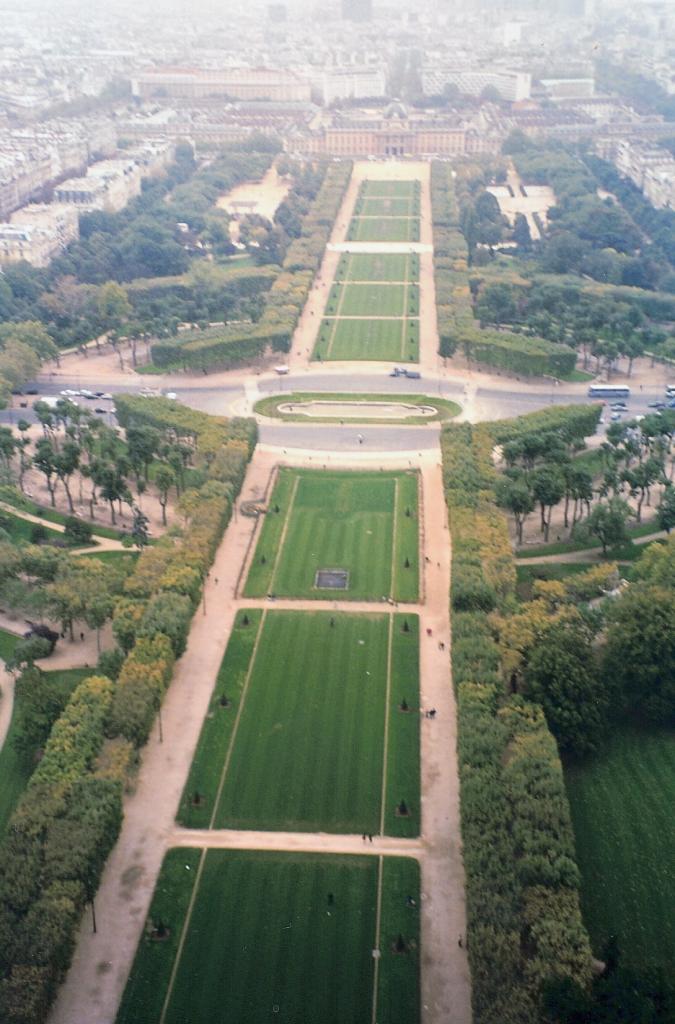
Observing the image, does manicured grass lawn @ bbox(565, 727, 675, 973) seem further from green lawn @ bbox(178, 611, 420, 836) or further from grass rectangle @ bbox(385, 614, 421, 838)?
green lawn @ bbox(178, 611, 420, 836)

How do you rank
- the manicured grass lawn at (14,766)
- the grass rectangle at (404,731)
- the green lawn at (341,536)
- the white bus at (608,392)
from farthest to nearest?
the white bus at (608,392) < the green lawn at (341,536) < the manicured grass lawn at (14,766) < the grass rectangle at (404,731)

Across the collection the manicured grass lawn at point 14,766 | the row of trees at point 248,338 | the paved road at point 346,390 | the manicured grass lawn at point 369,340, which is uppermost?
the manicured grass lawn at point 14,766

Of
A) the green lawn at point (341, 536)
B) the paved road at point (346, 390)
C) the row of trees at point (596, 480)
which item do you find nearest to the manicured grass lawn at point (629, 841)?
the green lawn at point (341, 536)

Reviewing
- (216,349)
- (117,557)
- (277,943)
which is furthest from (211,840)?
(216,349)

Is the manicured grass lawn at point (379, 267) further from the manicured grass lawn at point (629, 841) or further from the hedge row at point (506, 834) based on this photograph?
the manicured grass lawn at point (629, 841)

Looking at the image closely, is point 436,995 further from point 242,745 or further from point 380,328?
point 380,328

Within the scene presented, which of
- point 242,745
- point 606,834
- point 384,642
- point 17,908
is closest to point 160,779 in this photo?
point 242,745
